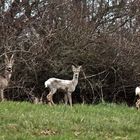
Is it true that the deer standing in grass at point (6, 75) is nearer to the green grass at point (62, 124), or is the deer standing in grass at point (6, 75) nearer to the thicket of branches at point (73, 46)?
the thicket of branches at point (73, 46)

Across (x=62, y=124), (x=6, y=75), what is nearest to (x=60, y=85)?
(x=6, y=75)

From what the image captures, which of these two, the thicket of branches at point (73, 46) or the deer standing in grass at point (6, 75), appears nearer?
the deer standing in grass at point (6, 75)

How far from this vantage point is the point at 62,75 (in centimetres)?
1959

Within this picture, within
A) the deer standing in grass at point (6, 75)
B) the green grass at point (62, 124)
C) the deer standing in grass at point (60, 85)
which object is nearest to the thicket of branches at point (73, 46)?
the deer standing in grass at point (6, 75)

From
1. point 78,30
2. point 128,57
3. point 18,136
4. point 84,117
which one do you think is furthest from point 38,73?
point 18,136

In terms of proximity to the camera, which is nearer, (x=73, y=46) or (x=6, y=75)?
(x=6, y=75)

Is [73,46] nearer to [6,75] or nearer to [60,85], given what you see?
[60,85]

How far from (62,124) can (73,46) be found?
820 cm

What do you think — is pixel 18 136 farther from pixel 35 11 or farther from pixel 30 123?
pixel 35 11

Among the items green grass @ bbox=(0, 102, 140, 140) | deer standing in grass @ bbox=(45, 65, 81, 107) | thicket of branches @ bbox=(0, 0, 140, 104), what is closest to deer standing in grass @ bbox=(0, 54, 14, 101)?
thicket of branches @ bbox=(0, 0, 140, 104)

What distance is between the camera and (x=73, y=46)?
769 inches

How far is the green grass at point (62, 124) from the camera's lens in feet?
35.2

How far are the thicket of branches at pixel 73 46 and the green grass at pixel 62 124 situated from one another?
5226 millimetres

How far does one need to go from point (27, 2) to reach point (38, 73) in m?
2.54
